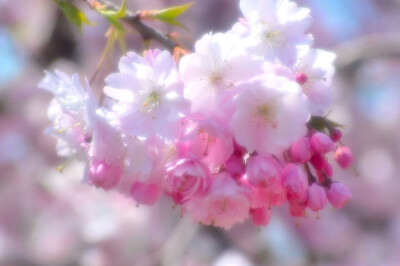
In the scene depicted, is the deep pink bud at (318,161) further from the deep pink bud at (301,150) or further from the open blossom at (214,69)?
the open blossom at (214,69)

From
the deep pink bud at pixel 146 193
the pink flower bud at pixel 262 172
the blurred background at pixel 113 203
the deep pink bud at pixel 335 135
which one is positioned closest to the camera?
the pink flower bud at pixel 262 172

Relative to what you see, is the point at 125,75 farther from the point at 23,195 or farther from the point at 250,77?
the point at 23,195

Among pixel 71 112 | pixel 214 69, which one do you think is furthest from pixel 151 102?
pixel 71 112

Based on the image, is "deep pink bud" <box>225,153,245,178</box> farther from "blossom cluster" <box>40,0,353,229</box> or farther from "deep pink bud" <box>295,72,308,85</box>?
"deep pink bud" <box>295,72,308,85</box>

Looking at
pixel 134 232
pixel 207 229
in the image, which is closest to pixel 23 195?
pixel 134 232

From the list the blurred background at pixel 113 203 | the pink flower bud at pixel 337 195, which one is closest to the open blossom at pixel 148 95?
the pink flower bud at pixel 337 195

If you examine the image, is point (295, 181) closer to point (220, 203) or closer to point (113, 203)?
point (220, 203)
